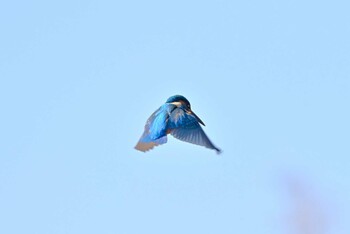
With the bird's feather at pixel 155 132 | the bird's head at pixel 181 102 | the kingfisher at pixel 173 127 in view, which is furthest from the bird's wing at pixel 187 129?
the bird's head at pixel 181 102

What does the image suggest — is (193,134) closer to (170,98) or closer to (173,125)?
(173,125)

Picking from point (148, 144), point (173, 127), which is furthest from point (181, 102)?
point (148, 144)

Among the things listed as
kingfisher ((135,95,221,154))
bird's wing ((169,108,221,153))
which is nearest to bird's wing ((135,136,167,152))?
kingfisher ((135,95,221,154))

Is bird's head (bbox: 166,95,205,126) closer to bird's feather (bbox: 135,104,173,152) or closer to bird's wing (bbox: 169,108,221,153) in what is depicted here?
bird's feather (bbox: 135,104,173,152)

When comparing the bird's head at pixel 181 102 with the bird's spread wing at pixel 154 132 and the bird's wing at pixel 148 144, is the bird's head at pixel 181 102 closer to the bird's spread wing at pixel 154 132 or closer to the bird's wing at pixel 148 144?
the bird's spread wing at pixel 154 132

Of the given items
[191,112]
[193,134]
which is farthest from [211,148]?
[191,112]

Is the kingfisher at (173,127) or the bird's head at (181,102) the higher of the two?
the bird's head at (181,102)

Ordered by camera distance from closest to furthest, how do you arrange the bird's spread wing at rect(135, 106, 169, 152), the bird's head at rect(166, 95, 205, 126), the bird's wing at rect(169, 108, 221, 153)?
the bird's wing at rect(169, 108, 221, 153) → the bird's spread wing at rect(135, 106, 169, 152) → the bird's head at rect(166, 95, 205, 126)

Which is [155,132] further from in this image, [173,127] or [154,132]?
[173,127]
